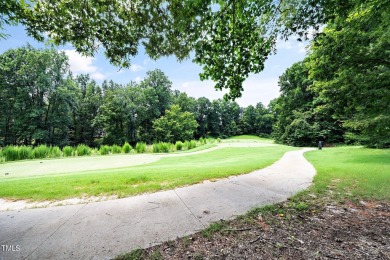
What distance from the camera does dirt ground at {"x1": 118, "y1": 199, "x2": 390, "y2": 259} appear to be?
6.44 feet

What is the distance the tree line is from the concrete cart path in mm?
30964

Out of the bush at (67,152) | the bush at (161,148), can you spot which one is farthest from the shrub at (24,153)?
the bush at (161,148)

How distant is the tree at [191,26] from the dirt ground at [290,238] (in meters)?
2.83

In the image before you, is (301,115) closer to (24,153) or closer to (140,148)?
(140,148)

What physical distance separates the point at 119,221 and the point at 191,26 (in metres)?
3.78

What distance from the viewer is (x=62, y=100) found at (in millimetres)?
28438

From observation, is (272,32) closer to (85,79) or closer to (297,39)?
(297,39)

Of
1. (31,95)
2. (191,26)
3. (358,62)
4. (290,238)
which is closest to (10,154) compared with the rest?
(191,26)

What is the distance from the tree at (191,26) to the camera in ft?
10.9

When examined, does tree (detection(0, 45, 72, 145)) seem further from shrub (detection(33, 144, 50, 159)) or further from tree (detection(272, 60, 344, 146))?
tree (detection(272, 60, 344, 146))

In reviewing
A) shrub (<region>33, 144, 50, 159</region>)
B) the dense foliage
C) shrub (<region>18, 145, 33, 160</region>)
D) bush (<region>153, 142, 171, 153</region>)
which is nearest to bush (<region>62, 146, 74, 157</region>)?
shrub (<region>33, 144, 50, 159</region>)

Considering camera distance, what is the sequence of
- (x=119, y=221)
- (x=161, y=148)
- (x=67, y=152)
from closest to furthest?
(x=119, y=221) < (x=67, y=152) < (x=161, y=148)

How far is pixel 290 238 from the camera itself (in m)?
2.26

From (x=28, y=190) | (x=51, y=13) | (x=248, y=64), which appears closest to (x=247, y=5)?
(x=248, y=64)
